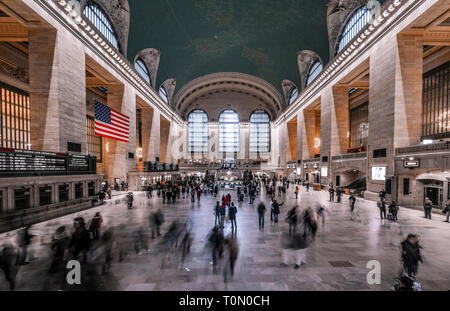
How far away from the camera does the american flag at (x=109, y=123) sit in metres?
Result: 16.7

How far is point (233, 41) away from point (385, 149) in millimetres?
26052

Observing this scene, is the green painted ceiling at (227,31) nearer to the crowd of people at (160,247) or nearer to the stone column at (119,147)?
the stone column at (119,147)

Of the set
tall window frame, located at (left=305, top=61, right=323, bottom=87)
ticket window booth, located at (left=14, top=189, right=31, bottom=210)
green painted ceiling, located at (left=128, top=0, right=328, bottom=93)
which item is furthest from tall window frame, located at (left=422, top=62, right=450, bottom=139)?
ticket window booth, located at (left=14, top=189, right=31, bottom=210)

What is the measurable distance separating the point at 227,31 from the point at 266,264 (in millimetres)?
31644

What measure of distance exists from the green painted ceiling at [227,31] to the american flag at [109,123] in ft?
34.6

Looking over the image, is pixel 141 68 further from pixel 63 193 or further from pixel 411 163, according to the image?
pixel 411 163

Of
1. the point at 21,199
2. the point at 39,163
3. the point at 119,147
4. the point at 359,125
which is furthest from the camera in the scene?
the point at 359,125

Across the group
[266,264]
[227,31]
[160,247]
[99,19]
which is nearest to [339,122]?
[227,31]

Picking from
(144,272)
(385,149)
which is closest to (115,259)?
(144,272)

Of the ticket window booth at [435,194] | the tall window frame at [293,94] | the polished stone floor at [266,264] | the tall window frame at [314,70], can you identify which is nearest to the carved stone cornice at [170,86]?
the tall window frame at [293,94]

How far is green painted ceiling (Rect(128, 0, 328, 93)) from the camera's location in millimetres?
24094

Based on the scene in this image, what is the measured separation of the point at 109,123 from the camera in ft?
58.7

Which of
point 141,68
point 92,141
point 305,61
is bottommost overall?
point 92,141
